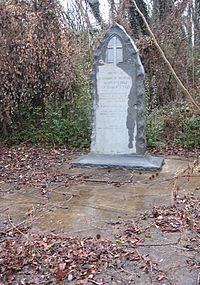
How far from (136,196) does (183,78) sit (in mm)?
5519

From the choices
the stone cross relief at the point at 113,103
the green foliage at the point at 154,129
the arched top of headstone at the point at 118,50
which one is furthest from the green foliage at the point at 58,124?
the arched top of headstone at the point at 118,50

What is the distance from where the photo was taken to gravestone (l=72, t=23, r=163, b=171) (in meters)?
5.46

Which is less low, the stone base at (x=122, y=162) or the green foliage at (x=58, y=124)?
the green foliage at (x=58, y=124)

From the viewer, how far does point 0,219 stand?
3.62 m

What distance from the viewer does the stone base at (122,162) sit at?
5335 mm

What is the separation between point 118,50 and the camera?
5.49 meters

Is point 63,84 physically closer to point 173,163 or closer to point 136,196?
point 173,163

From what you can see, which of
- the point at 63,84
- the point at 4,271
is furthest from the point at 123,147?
the point at 4,271

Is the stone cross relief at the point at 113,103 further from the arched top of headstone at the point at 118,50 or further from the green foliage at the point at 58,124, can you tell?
the green foliage at the point at 58,124

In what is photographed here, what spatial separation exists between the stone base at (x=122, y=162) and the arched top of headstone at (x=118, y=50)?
115cm

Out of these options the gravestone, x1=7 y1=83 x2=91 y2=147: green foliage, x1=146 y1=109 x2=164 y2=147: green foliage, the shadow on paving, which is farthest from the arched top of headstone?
x1=7 y1=83 x2=91 y2=147: green foliage

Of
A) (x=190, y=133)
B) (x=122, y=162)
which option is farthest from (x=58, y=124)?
(x=190, y=133)

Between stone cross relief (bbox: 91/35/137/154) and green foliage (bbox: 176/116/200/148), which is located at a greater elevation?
stone cross relief (bbox: 91/35/137/154)

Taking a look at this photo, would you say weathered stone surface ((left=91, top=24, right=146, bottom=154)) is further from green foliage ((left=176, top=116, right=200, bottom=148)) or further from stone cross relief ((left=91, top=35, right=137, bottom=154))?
green foliage ((left=176, top=116, right=200, bottom=148))
